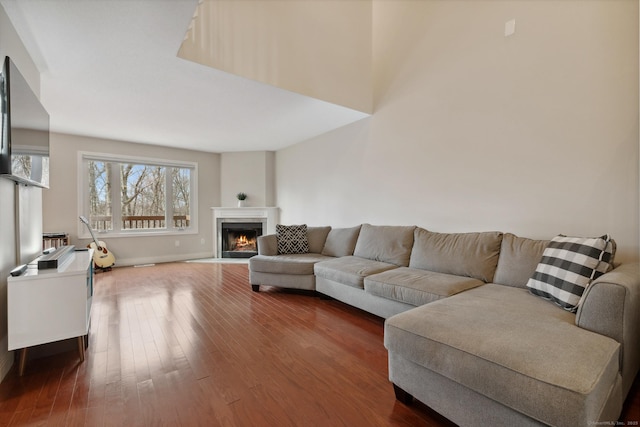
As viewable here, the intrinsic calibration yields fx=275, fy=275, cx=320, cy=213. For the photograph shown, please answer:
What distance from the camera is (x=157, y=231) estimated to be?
5.61 m

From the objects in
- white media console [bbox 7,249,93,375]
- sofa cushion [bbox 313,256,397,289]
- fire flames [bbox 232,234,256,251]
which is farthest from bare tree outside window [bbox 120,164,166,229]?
sofa cushion [bbox 313,256,397,289]

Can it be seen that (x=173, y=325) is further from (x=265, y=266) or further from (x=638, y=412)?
(x=638, y=412)

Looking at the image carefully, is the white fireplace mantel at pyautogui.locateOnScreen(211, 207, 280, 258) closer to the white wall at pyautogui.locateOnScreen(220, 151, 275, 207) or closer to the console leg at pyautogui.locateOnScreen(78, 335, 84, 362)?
the white wall at pyautogui.locateOnScreen(220, 151, 275, 207)

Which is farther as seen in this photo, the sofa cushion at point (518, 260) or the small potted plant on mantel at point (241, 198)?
the small potted plant on mantel at point (241, 198)

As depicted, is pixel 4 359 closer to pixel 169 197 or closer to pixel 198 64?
pixel 198 64

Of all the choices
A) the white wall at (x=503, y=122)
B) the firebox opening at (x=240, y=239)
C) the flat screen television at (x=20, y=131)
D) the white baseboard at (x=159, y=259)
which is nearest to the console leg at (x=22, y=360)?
the flat screen television at (x=20, y=131)

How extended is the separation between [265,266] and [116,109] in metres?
2.80

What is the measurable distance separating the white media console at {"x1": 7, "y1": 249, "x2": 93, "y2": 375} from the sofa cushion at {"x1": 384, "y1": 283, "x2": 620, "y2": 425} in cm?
209

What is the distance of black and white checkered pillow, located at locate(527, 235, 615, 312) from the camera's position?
61.0 inches

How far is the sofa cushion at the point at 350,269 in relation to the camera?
2.69 meters

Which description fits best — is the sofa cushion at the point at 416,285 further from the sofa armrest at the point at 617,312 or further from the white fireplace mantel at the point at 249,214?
the white fireplace mantel at the point at 249,214

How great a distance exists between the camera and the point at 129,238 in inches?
207

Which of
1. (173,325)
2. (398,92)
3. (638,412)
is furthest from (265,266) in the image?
(638,412)

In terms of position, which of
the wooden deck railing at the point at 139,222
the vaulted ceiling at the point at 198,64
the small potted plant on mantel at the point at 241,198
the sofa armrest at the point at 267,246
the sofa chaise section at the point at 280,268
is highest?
the vaulted ceiling at the point at 198,64
